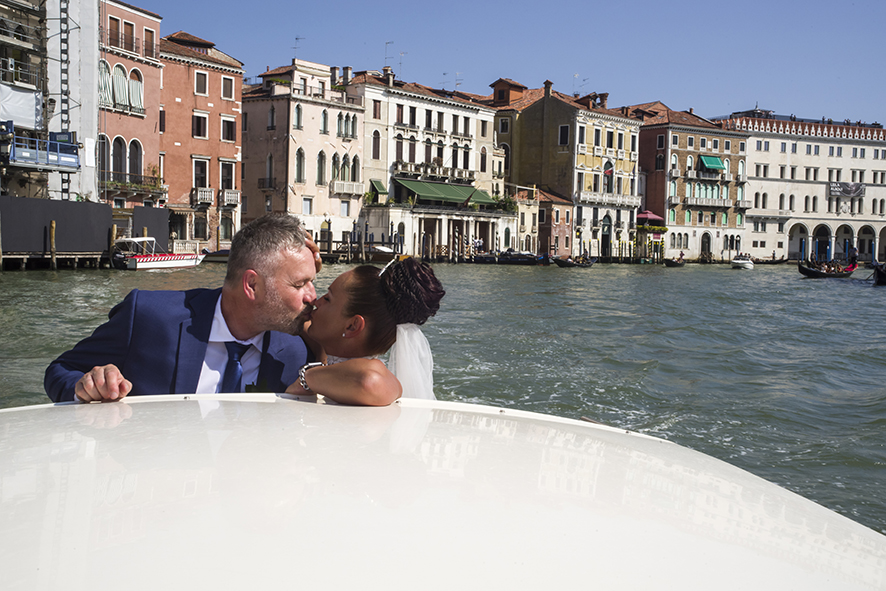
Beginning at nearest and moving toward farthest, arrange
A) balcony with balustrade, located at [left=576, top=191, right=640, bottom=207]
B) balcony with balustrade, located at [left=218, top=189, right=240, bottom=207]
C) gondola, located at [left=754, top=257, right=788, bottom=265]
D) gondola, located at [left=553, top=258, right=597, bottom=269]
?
1. balcony with balustrade, located at [left=218, top=189, right=240, bottom=207]
2. gondola, located at [left=553, top=258, right=597, bottom=269]
3. balcony with balustrade, located at [left=576, top=191, right=640, bottom=207]
4. gondola, located at [left=754, top=257, right=788, bottom=265]

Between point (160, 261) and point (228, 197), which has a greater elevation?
point (228, 197)

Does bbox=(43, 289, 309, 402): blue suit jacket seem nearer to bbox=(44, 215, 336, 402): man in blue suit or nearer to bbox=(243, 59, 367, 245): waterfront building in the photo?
bbox=(44, 215, 336, 402): man in blue suit

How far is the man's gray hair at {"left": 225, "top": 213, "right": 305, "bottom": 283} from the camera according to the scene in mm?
1896

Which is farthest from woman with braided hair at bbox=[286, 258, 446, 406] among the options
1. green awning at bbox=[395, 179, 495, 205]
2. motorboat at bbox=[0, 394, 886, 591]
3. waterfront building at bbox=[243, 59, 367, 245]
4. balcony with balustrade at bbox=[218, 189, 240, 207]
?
green awning at bbox=[395, 179, 495, 205]

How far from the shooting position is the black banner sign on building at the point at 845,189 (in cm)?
5428

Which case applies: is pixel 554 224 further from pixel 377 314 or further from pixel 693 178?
pixel 377 314

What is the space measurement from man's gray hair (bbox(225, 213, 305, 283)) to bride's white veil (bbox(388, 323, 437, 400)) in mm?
396

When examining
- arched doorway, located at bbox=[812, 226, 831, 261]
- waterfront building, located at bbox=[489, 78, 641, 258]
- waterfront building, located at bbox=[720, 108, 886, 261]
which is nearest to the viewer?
waterfront building, located at bbox=[489, 78, 641, 258]

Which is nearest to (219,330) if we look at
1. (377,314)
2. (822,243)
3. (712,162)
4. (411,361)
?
(377,314)

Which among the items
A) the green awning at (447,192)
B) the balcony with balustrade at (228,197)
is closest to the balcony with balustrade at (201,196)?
the balcony with balustrade at (228,197)

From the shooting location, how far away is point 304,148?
3175 cm

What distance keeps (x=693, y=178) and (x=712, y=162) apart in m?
1.64

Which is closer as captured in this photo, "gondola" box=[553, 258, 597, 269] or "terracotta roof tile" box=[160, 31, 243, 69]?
"terracotta roof tile" box=[160, 31, 243, 69]

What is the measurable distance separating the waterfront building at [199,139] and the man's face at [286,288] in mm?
25412
